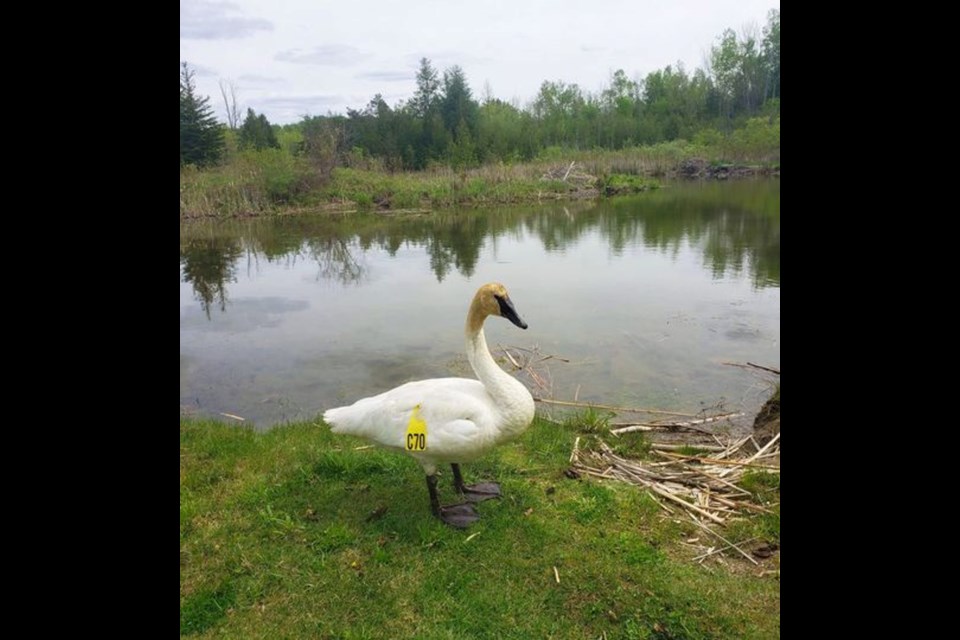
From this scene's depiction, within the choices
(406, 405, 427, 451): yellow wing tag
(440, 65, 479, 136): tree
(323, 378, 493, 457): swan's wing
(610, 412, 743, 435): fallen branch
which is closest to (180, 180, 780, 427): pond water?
(610, 412, 743, 435): fallen branch

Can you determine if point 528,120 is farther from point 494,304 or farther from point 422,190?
point 494,304

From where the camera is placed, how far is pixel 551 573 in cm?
419

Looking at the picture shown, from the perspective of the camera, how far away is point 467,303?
13.7 m

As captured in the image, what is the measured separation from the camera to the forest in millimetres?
39094

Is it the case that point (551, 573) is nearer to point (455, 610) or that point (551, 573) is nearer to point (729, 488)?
point (455, 610)

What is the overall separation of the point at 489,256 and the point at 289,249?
8142 millimetres

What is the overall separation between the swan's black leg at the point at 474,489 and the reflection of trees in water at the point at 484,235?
35.1ft

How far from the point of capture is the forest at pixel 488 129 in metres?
39.1

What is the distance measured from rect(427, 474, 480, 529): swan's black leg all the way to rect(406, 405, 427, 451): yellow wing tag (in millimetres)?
425

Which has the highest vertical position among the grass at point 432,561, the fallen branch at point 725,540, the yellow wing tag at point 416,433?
the yellow wing tag at point 416,433

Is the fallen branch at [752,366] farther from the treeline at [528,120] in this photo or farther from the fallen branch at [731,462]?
the treeline at [528,120]

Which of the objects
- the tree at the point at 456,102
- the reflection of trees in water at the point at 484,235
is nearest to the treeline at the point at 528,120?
the tree at the point at 456,102

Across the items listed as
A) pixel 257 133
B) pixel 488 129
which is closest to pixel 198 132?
pixel 257 133

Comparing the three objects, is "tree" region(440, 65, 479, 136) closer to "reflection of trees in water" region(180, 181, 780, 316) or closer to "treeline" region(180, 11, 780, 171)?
"treeline" region(180, 11, 780, 171)
